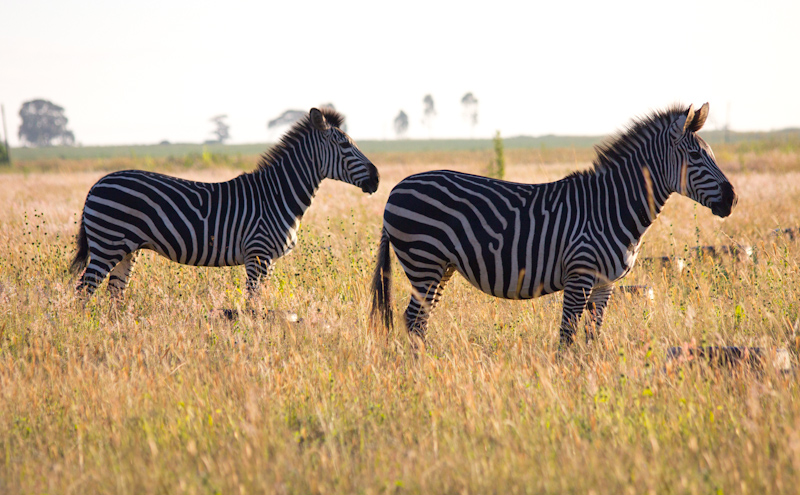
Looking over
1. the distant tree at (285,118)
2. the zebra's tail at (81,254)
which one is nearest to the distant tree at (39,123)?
the distant tree at (285,118)

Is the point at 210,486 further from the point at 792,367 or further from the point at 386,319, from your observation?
the point at 792,367

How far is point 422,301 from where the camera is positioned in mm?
4926

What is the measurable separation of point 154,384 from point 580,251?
10.5 ft

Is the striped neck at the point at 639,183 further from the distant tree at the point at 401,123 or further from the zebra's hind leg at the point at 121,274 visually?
the distant tree at the point at 401,123

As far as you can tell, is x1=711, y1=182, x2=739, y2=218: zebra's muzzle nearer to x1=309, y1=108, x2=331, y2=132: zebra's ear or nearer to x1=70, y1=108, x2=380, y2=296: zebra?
x1=70, y1=108, x2=380, y2=296: zebra

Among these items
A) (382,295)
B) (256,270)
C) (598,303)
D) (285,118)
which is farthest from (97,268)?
(285,118)

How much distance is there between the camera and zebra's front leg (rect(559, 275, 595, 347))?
14.7 ft

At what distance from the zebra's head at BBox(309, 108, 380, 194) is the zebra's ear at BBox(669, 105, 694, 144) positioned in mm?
2961

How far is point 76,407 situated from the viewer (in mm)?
3414

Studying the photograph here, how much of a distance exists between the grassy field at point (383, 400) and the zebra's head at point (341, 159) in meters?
1.20

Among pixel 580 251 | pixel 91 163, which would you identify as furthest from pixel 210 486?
pixel 91 163

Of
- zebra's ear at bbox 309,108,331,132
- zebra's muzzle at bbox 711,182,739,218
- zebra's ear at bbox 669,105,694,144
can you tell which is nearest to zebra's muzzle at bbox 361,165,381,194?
zebra's ear at bbox 309,108,331,132

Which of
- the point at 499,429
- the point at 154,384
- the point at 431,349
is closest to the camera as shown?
the point at 499,429

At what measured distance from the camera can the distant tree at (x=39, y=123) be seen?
115188mm
